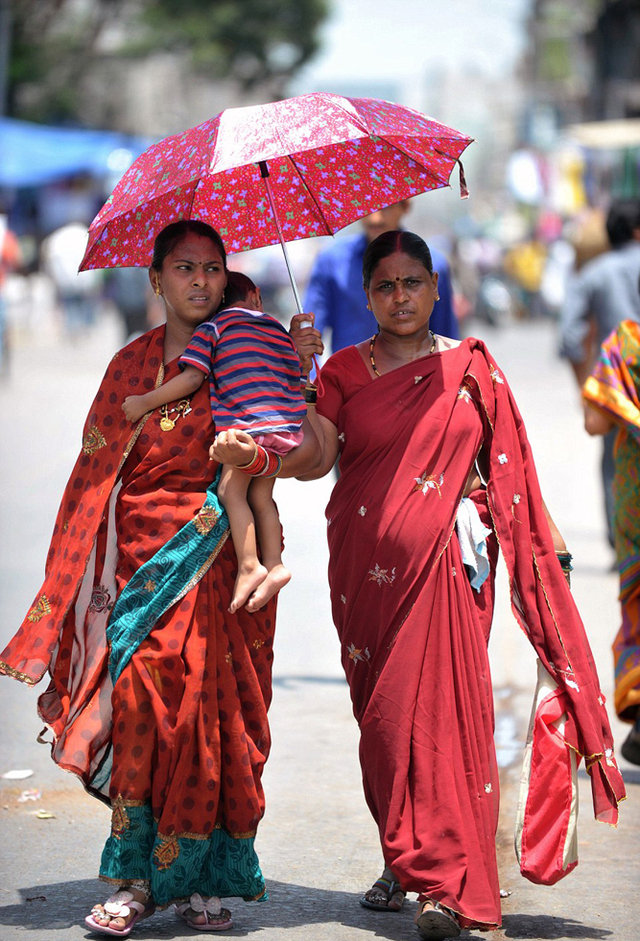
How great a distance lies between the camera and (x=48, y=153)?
2611 centimetres

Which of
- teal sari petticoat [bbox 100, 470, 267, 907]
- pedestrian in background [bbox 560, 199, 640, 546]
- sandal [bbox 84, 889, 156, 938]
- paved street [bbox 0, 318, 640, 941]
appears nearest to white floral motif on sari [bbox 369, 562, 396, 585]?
teal sari petticoat [bbox 100, 470, 267, 907]

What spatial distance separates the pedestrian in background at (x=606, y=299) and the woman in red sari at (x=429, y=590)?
3.14m

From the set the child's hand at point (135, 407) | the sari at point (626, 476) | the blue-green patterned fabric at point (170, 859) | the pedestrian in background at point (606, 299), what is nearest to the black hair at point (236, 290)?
the child's hand at point (135, 407)

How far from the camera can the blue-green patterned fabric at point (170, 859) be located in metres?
3.49

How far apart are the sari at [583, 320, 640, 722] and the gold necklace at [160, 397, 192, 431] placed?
1.86 metres

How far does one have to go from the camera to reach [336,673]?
6.38 meters

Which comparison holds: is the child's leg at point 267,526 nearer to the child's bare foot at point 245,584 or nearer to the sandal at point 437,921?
the child's bare foot at point 245,584

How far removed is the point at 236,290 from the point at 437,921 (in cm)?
164

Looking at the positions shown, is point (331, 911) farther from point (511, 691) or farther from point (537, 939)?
point (511, 691)

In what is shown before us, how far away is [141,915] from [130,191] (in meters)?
1.82

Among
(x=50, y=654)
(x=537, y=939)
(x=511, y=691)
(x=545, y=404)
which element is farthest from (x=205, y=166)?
(x=545, y=404)

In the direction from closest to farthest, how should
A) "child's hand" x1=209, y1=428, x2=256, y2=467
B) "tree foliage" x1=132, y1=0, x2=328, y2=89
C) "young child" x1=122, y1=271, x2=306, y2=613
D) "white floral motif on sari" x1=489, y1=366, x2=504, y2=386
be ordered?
1. "child's hand" x1=209, y1=428, x2=256, y2=467
2. "young child" x1=122, y1=271, x2=306, y2=613
3. "white floral motif on sari" x1=489, y1=366, x2=504, y2=386
4. "tree foliage" x1=132, y1=0, x2=328, y2=89

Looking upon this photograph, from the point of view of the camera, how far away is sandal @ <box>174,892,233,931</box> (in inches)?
142

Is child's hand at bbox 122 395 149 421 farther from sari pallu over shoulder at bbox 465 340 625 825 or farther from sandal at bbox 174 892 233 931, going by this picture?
sandal at bbox 174 892 233 931
